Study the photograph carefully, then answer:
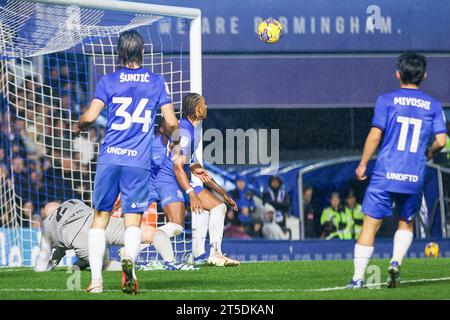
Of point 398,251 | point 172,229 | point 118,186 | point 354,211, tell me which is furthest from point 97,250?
point 354,211

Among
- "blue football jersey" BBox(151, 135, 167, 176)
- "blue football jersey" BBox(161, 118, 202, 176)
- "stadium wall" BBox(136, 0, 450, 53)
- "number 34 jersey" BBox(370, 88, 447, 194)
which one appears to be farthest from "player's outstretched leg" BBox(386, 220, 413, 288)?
"stadium wall" BBox(136, 0, 450, 53)

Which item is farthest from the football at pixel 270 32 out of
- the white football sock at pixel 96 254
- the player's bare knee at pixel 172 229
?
the white football sock at pixel 96 254

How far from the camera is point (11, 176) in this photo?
1600cm

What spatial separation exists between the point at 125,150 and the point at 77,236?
322cm

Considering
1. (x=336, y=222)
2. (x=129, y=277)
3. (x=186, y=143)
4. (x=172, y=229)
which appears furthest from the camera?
(x=336, y=222)

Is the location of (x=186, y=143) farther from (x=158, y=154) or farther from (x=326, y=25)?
(x=326, y=25)

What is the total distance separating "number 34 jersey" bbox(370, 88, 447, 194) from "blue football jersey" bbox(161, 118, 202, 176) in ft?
12.3

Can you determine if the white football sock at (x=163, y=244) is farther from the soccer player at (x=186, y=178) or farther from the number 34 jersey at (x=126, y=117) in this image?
the number 34 jersey at (x=126, y=117)

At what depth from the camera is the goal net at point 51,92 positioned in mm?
13078

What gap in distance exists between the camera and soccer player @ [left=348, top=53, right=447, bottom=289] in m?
8.70

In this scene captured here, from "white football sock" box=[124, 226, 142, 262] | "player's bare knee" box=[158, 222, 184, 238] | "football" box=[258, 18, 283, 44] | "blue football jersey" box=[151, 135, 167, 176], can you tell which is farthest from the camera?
"football" box=[258, 18, 283, 44]

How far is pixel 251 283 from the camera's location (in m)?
9.86

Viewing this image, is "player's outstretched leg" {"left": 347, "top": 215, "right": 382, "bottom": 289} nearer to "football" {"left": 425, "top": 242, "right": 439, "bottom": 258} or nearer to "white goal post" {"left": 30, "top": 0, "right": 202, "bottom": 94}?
"white goal post" {"left": 30, "top": 0, "right": 202, "bottom": 94}

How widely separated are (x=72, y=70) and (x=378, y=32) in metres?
6.44
